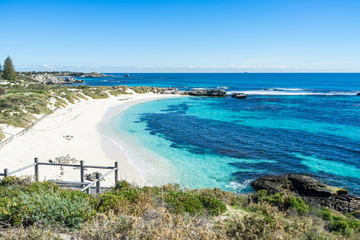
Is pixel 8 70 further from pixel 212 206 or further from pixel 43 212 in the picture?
pixel 212 206

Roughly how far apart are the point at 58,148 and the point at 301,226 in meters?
17.9

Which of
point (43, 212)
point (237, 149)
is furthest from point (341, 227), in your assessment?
point (237, 149)

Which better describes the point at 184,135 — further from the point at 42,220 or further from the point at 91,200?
the point at 42,220

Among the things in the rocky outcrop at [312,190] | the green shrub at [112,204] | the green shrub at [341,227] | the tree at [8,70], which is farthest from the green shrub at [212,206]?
the tree at [8,70]

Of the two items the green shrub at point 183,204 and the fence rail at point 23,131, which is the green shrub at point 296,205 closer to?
the green shrub at point 183,204

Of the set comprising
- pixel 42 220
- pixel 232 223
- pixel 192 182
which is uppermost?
pixel 42 220

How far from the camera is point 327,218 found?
30.3ft

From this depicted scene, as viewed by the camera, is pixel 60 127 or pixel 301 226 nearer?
pixel 301 226

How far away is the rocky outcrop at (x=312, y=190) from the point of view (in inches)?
470

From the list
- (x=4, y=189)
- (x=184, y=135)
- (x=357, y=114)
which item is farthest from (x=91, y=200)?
(x=357, y=114)

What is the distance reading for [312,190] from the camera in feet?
43.3

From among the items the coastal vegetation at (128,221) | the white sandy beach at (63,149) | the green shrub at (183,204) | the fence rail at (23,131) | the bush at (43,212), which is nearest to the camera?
the coastal vegetation at (128,221)

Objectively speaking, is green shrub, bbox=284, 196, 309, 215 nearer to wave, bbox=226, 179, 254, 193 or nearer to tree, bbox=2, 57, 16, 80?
wave, bbox=226, 179, 254, 193

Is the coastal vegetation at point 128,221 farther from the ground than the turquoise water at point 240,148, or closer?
farther from the ground
